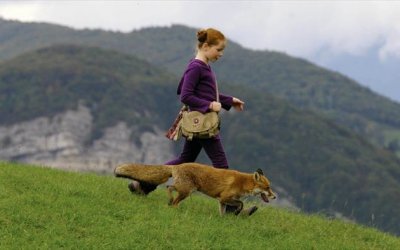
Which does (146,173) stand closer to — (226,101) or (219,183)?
(219,183)

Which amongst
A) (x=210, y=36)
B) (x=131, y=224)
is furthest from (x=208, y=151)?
(x=131, y=224)

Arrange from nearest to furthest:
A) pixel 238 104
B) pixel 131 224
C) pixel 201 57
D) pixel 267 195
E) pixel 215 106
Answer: pixel 131 224
pixel 215 106
pixel 267 195
pixel 201 57
pixel 238 104

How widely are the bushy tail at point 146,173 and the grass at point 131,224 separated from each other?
1.34 ft

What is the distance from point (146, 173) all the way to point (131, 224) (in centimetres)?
150

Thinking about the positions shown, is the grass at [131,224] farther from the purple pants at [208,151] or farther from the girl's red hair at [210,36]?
the girl's red hair at [210,36]

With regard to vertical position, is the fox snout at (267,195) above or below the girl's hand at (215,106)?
below

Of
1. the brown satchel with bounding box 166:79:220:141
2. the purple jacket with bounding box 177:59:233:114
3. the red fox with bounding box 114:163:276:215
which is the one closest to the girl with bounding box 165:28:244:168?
the purple jacket with bounding box 177:59:233:114

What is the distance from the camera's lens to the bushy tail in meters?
9.98

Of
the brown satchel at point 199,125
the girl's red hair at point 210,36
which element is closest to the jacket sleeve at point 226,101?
the brown satchel at point 199,125

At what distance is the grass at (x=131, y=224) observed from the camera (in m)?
8.06

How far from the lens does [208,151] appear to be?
1019cm

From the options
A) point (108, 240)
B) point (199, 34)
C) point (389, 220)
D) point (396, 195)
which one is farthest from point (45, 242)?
point (396, 195)

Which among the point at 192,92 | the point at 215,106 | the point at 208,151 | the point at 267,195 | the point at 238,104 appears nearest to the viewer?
the point at 215,106

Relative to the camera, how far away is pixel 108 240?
8031 mm
